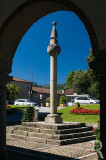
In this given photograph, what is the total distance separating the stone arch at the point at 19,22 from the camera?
5156 millimetres

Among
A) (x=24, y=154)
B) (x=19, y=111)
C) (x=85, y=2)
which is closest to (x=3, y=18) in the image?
(x=85, y=2)

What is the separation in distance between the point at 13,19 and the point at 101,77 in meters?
2.84

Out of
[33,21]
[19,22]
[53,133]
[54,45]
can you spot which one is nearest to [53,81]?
[54,45]

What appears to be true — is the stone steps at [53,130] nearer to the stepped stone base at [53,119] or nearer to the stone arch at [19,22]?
the stepped stone base at [53,119]

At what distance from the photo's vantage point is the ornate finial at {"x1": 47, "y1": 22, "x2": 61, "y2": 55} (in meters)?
11.6

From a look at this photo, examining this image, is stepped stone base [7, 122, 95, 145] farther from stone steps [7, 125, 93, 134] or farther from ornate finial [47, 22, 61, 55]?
ornate finial [47, 22, 61, 55]

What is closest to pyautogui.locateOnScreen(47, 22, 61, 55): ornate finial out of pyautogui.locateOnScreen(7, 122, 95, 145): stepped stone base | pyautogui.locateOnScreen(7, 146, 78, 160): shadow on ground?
pyautogui.locateOnScreen(7, 122, 95, 145): stepped stone base

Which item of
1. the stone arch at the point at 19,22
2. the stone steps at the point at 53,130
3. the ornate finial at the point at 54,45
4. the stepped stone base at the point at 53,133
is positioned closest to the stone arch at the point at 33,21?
the stone arch at the point at 19,22

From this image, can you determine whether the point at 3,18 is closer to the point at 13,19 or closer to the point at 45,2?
the point at 13,19

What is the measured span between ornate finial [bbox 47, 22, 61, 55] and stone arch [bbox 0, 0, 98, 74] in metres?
5.32

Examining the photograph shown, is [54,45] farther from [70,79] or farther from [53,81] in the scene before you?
[70,79]

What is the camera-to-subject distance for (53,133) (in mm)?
9828

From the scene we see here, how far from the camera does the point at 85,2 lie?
420 cm

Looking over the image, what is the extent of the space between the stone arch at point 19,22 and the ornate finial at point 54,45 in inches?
209
